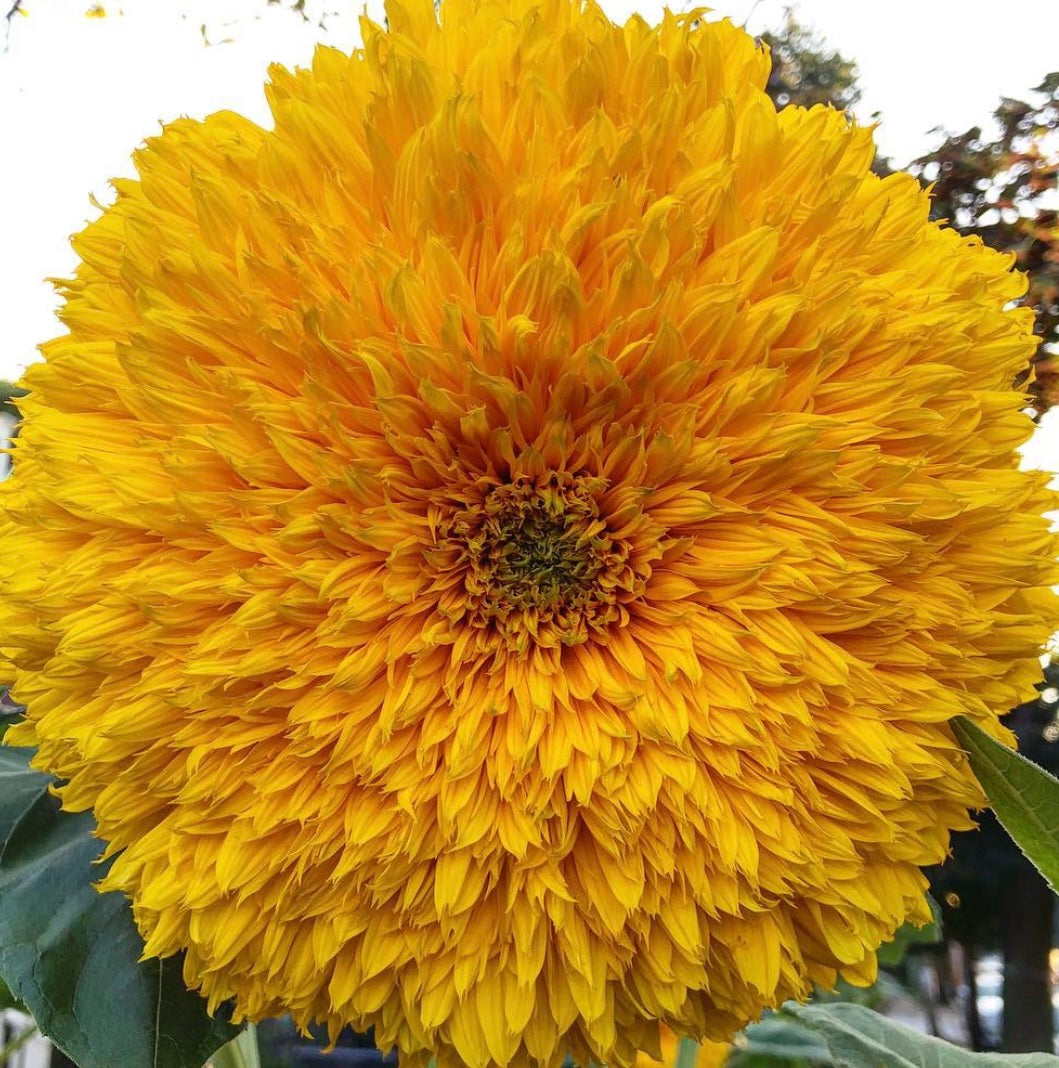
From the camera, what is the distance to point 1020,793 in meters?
0.65

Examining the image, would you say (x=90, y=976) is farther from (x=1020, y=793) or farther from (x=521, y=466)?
(x=1020, y=793)

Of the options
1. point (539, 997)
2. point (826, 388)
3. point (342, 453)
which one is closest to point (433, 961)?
point (539, 997)

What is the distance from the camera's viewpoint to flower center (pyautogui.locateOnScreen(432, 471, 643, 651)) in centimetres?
73

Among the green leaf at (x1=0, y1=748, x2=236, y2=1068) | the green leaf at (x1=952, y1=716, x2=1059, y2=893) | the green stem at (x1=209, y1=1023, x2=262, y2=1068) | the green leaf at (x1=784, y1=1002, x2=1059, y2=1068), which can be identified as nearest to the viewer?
the green leaf at (x1=952, y1=716, x2=1059, y2=893)

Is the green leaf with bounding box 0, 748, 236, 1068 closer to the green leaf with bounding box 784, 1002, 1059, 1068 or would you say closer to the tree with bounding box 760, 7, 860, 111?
the green leaf with bounding box 784, 1002, 1059, 1068

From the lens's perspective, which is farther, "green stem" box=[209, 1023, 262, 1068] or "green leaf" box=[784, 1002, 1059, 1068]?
"green leaf" box=[784, 1002, 1059, 1068]

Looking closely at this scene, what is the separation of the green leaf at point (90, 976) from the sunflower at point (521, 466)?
139 mm

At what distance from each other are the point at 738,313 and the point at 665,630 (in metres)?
0.23

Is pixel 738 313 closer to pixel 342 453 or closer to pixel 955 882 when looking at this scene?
pixel 342 453

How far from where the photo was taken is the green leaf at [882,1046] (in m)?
1.07

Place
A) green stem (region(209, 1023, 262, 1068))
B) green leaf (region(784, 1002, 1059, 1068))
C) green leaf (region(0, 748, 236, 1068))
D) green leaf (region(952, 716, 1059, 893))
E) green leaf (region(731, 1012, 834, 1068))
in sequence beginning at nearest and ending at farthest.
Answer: green leaf (region(952, 716, 1059, 893)), green leaf (region(0, 748, 236, 1068)), green stem (region(209, 1023, 262, 1068)), green leaf (region(784, 1002, 1059, 1068)), green leaf (region(731, 1012, 834, 1068))

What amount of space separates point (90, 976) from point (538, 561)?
1.65ft

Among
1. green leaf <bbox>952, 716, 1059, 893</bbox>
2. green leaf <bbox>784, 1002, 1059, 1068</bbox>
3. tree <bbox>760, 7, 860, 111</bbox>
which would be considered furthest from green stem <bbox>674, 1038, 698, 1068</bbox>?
tree <bbox>760, 7, 860, 111</bbox>

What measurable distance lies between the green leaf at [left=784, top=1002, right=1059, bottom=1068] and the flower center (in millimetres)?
631
